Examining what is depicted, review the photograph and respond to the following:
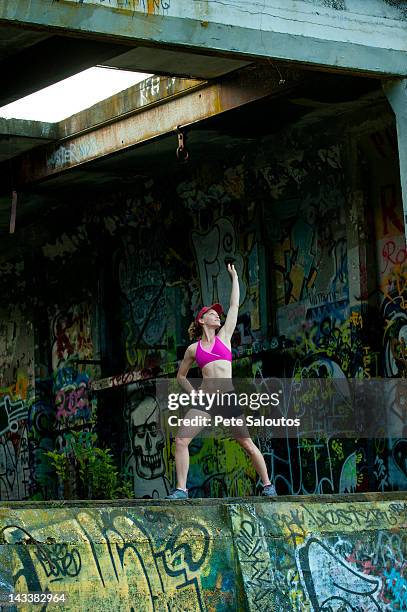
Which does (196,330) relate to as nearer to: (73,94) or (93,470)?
(73,94)

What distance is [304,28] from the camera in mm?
10977

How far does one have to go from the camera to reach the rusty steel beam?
13633 mm

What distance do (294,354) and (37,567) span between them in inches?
299

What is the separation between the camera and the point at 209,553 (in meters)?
8.96

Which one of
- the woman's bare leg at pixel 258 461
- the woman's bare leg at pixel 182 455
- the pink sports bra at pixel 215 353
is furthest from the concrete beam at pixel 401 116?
the woman's bare leg at pixel 182 455

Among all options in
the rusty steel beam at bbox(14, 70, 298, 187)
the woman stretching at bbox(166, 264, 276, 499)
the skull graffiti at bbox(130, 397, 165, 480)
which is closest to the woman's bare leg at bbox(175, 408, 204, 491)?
the woman stretching at bbox(166, 264, 276, 499)

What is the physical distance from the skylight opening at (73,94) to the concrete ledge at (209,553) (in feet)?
19.8

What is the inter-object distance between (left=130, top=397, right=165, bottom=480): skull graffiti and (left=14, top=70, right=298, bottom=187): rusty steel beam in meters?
3.77

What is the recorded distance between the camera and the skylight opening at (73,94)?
45.1 feet

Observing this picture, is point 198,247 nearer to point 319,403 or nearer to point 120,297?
point 120,297

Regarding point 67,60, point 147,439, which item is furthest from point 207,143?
point 147,439

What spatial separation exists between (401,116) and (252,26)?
1850 mm

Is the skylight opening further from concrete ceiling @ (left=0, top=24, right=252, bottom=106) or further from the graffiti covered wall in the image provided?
the graffiti covered wall

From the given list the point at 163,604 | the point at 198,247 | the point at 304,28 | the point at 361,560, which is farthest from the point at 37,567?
the point at 198,247
